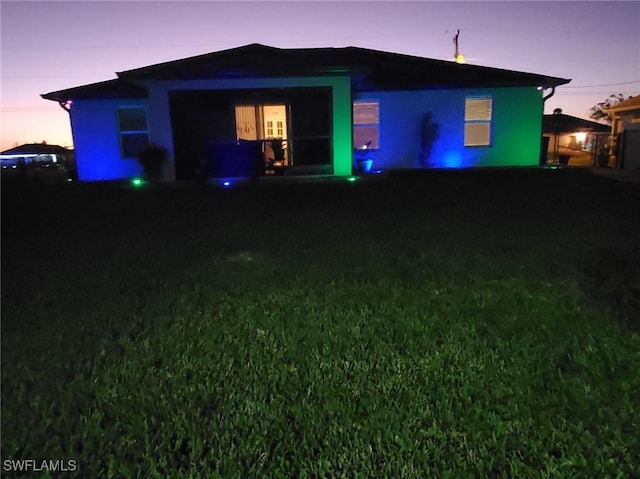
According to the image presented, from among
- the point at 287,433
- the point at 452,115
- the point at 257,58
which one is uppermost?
the point at 257,58

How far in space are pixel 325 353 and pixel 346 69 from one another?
9.87 meters

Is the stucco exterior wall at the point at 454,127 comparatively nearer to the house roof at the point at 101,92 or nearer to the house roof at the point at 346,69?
the house roof at the point at 346,69

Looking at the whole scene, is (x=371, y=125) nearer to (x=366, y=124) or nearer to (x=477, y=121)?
(x=366, y=124)

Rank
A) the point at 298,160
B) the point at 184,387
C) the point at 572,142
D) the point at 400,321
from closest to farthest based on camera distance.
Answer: the point at 184,387 → the point at 400,321 → the point at 298,160 → the point at 572,142

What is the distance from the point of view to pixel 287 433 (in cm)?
224

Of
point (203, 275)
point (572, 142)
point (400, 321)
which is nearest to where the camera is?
point (400, 321)

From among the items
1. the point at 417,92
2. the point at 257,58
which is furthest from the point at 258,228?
the point at 417,92

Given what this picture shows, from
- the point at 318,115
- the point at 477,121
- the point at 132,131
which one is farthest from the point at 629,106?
the point at 132,131

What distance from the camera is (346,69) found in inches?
454

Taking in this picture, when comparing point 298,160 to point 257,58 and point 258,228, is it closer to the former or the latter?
point 257,58

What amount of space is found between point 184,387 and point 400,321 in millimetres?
1593

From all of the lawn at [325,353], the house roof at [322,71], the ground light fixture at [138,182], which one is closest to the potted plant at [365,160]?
the house roof at [322,71]

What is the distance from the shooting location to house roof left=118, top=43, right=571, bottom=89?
11578 millimetres

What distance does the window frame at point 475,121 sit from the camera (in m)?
14.2
